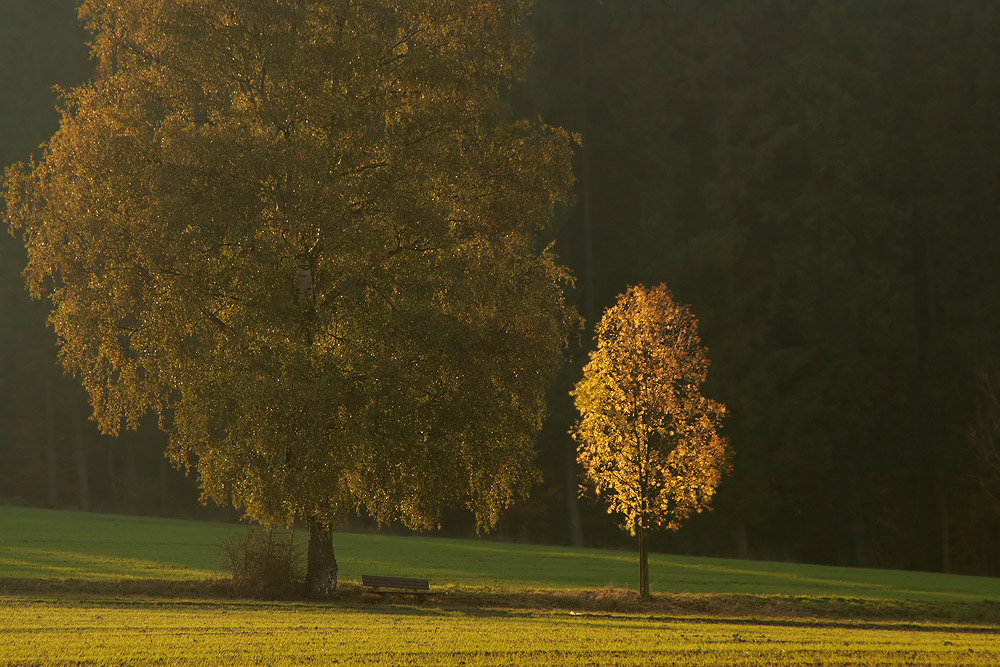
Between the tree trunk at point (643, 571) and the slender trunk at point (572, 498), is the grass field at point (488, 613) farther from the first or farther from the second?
the slender trunk at point (572, 498)

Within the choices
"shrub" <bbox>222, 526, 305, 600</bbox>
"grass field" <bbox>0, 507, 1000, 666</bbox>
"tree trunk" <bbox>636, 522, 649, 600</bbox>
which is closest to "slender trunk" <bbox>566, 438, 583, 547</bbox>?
"grass field" <bbox>0, 507, 1000, 666</bbox>

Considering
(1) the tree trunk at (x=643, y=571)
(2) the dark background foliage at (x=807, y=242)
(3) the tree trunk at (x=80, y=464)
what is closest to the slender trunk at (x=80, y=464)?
(3) the tree trunk at (x=80, y=464)

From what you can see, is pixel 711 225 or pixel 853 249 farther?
pixel 711 225

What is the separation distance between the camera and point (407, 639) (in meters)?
14.7

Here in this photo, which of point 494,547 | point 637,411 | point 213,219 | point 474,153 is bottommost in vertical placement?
point 494,547

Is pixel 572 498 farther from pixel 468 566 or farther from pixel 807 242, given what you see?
pixel 468 566

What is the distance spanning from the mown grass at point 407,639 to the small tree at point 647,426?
16.7 feet

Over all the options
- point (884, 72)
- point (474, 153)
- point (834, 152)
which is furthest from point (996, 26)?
point (474, 153)

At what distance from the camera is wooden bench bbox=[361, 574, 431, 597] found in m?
22.3

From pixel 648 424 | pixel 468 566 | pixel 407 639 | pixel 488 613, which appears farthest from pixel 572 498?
pixel 407 639

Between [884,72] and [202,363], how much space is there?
38318 millimetres

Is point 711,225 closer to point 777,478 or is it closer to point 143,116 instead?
point 777,478

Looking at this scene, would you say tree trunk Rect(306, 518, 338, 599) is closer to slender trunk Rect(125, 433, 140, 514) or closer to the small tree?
the small tree

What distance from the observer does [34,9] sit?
64938 millimetres
